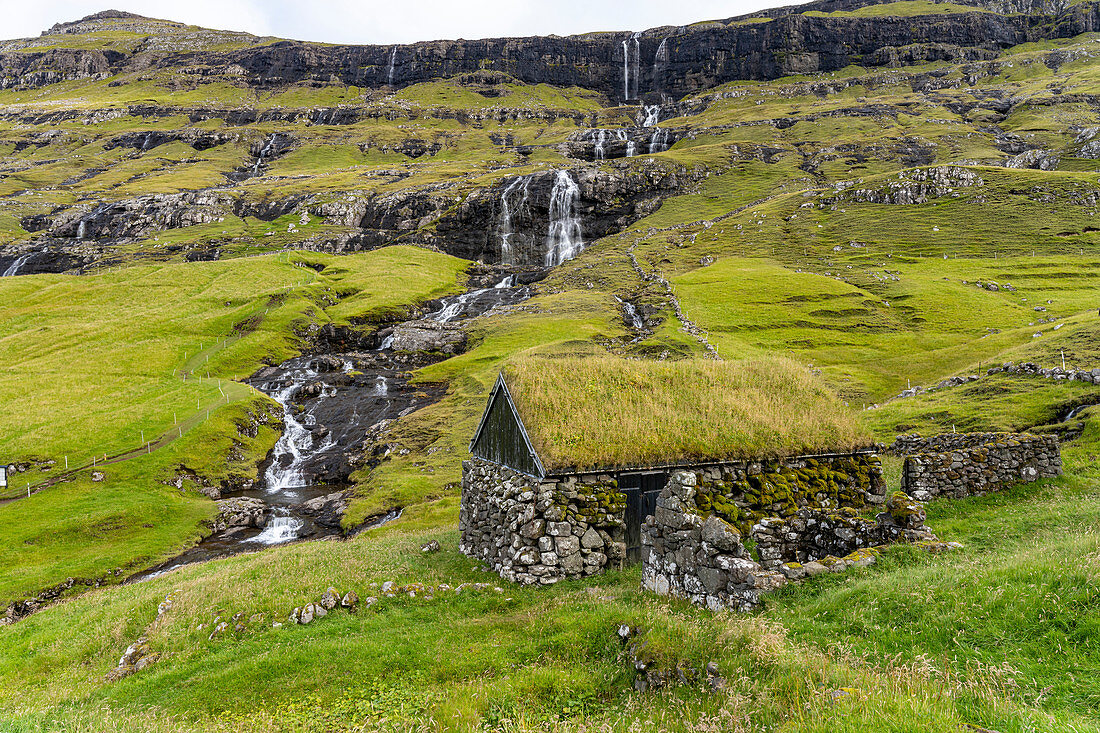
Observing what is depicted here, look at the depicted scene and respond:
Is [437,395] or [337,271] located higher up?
[337,271]

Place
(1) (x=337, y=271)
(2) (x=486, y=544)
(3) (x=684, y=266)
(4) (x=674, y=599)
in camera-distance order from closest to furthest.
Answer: (4) (x=674, y=599) < (2) (x=486, y=544) < (3) (x=684, y=266) < (1) (x=337, y=271)

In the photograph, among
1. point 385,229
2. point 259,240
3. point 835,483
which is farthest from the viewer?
point 385,229

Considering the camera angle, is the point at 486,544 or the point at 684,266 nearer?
the point at 486,544

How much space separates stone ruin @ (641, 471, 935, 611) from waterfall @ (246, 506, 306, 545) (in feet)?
110

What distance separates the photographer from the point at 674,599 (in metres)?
13.2

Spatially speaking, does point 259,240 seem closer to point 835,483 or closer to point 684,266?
point 684,266

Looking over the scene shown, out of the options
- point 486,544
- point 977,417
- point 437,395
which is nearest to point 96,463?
point 437,395

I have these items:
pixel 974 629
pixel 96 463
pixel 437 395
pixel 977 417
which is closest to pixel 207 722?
pixel 974 629

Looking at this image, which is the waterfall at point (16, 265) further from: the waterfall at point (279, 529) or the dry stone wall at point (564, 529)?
the dry stone wall at point (564, 529)

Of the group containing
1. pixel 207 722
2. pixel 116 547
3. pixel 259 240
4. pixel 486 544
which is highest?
pixel 259 240

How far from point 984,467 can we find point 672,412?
11.1m

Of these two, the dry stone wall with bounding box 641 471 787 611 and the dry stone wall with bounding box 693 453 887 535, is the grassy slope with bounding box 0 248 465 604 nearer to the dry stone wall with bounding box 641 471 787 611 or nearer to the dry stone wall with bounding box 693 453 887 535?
the dry stone wall with bounding box 641 471 787 611

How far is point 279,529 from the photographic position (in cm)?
4134

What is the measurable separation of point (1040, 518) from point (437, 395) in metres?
58.2
